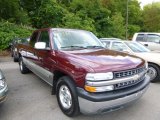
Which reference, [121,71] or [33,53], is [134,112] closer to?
[121,71]

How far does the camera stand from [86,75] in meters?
3.41

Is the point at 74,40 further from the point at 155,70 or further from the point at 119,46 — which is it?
the point at 119,46

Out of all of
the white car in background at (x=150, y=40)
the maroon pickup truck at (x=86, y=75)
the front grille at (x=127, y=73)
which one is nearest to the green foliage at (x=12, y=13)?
the white car in background at (x=150, y=40)

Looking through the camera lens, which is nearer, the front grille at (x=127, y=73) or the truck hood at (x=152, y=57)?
the front grille at (x=127, y=73)

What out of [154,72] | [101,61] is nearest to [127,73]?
[101,61]

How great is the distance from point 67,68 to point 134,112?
1746 mm

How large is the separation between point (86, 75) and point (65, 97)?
3.06ft

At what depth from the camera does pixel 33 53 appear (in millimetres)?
5820

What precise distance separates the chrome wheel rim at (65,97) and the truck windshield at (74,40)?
93 cm

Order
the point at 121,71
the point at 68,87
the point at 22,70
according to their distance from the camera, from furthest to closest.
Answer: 1. the point at 22,70
2. the point at 68,87
3. the point at 121,71

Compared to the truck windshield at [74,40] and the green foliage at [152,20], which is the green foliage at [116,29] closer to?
the green foliage at [152,20]

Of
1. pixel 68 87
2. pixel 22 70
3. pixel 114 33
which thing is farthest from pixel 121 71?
pixel 114 33

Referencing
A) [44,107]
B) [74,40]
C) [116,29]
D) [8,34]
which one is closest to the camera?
[44,107]

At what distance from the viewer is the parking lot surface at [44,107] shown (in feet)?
13.3
